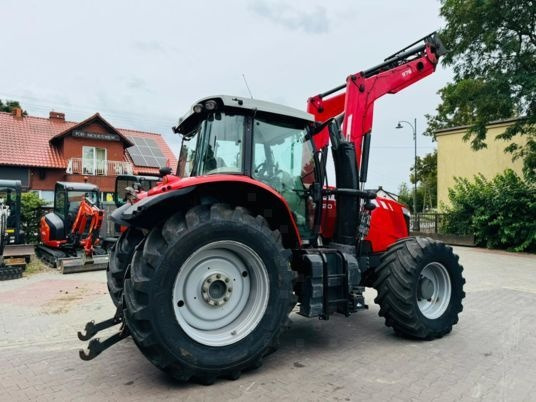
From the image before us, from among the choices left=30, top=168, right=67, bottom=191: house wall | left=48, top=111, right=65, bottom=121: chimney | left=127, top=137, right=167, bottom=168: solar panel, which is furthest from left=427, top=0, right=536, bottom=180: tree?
left=48, top=111, right=65, bottom=121: chimney

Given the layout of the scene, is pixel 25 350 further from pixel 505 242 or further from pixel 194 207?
pixel 505 242

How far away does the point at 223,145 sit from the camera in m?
4.13

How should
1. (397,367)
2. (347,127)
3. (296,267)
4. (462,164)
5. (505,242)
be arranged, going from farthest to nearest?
(462,164), (505,242), (347,127), (296,267), (397,367)

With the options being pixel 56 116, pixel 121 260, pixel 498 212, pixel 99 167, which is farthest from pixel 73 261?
pixel 56 116

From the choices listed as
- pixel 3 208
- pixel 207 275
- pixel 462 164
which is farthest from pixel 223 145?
pixel 462 164

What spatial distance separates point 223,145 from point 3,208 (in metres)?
9.74

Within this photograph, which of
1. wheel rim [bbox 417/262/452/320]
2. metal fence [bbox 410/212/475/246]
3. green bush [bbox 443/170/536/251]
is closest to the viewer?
wheel rim [bbox 417/262/452/320]

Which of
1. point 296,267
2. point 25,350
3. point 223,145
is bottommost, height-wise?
point 25,350

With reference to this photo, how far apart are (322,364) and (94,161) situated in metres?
23.5

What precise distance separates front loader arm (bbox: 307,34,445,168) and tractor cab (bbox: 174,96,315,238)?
0.72 meters

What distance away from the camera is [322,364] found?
3.99 metres

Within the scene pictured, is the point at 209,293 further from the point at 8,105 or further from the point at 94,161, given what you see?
the point at 8,105

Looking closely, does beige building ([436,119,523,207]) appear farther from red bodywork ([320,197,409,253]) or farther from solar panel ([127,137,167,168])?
solar panel ([127,137,167,168])

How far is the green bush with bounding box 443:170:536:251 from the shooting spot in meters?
14.2
